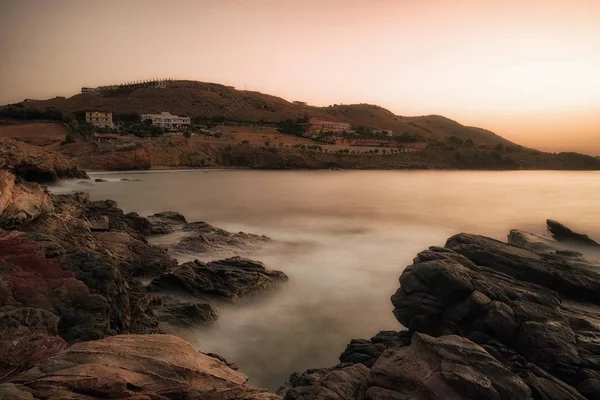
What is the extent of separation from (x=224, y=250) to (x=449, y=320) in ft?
37.4

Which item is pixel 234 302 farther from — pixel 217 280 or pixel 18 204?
→ pixel 18 204

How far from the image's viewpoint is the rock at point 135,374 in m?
4.38

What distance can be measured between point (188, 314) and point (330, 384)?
527 cm

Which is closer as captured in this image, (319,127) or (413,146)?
(413,146)

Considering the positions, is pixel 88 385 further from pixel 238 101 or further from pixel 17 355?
pixel 238 101

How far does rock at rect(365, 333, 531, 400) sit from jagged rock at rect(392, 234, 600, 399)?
34.7 inches

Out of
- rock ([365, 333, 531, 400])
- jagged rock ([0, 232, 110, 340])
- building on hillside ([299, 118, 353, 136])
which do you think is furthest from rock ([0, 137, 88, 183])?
building on hillside ([299, 118, 353, 136])

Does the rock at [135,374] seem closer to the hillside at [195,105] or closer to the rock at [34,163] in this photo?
the rock at [34,163]

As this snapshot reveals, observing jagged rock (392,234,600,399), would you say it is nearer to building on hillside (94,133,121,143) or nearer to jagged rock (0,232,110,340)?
jagged rock (0,232,110,340)

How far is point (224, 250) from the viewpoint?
17.4 meters

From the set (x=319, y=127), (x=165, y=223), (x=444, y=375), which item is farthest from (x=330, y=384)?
(x=319, y=127)

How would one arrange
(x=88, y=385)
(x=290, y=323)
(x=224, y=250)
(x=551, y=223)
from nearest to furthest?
(x=88, y=385) → (x=290, y=323) → (x=224, y=250) → (x=551, y=223)

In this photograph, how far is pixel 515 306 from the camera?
8016 millimetres

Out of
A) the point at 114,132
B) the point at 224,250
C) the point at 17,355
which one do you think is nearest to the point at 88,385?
the point at 17,355
